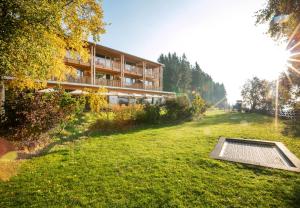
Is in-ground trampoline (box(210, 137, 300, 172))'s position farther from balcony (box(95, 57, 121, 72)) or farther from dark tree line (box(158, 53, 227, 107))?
dark tree line (box(158, 53, 227, 107))

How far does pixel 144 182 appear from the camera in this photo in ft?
16.6

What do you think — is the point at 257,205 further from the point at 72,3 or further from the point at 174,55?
the point at 174,55

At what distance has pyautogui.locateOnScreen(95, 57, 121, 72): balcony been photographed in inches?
1048

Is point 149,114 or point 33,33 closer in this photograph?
point 33,33

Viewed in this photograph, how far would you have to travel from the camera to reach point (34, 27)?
22.0 ft

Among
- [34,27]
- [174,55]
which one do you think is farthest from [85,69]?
[174,55]

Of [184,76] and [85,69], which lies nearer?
[85,69]

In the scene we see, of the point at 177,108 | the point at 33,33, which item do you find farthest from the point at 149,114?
the point at 33,33

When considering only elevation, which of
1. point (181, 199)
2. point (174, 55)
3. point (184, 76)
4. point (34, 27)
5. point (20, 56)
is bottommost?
point (181, 199)

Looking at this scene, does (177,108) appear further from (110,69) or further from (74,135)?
(110,69)

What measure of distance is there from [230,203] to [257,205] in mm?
544

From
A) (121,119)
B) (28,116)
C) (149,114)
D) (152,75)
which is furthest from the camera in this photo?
(152,75)

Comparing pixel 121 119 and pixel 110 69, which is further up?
pixel 110 69

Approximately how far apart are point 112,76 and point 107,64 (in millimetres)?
3597
